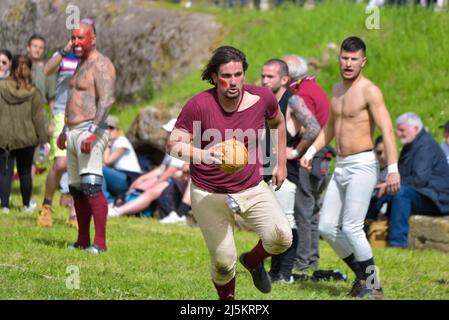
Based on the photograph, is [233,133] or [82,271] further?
[82,271]

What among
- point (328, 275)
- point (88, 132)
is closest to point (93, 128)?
point (88, 132)

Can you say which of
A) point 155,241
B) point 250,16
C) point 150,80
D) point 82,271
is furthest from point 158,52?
point 82,271

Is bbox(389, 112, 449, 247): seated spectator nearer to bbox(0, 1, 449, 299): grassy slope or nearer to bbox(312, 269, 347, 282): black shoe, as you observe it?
bbox(0, 1, 449, 299): grassy slope

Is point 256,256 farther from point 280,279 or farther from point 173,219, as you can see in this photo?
point 173,219

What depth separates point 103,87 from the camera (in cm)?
1036

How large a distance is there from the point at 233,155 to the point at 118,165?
8.27 meters

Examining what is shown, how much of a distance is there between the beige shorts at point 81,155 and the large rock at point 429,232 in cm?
397

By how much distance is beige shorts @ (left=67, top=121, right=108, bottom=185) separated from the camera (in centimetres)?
1028

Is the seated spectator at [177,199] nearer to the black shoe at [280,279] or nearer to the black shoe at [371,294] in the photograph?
the black shoe at [280,279]

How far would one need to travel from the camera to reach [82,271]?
29.9ft

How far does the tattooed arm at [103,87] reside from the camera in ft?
33.7

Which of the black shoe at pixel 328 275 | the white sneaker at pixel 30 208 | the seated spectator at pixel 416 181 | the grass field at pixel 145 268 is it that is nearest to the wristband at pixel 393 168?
the grass field at pixel 145 268
